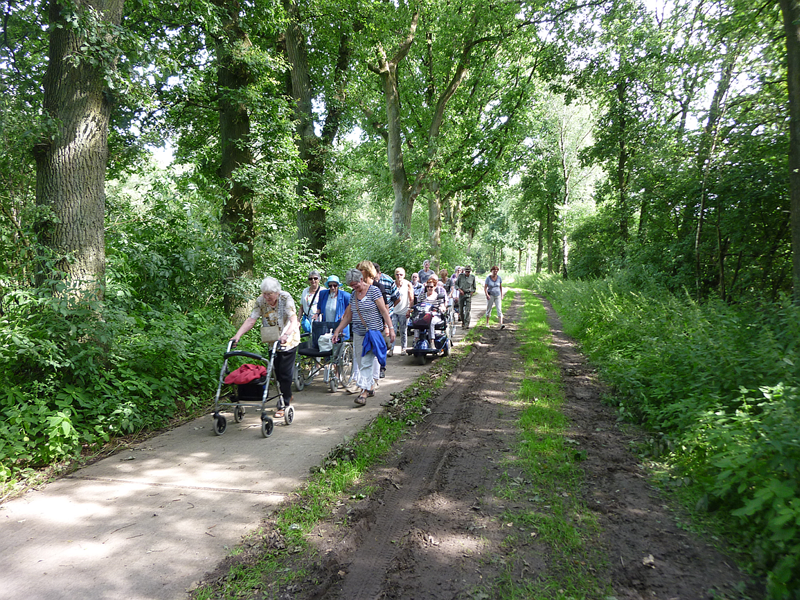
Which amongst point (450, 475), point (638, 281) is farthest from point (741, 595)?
point (638, 281)

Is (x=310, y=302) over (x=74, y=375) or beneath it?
over

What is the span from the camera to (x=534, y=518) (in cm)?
385

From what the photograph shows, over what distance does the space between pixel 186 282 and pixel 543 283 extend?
3019cm

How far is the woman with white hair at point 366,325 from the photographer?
7188 mm

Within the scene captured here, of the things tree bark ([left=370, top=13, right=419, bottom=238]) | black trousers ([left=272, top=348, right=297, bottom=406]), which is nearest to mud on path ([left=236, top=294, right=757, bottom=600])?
black trousers ([left=272, top=348, right=297, bottom=406])

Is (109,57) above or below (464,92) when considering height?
below

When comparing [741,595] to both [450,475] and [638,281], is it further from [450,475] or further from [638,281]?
[638,281]

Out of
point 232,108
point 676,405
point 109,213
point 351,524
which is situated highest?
point 232,108

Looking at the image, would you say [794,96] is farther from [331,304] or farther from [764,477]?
[331,304]

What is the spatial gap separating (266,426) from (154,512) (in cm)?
193

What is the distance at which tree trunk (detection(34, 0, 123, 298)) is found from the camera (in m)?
5.73

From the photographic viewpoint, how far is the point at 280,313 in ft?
20.9

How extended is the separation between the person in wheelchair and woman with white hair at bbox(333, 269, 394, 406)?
128 inches

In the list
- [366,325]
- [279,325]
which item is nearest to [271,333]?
[279,325]
